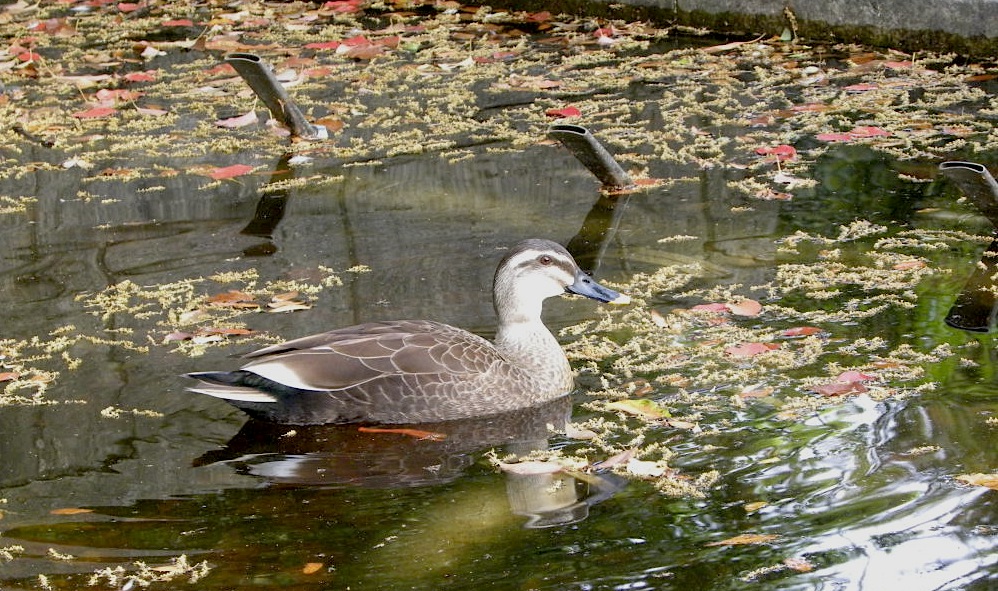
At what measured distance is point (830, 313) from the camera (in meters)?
6.01

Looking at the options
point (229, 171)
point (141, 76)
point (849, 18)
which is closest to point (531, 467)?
point (229, 171)

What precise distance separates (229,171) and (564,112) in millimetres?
2310

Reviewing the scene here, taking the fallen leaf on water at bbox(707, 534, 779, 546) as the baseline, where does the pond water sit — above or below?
above

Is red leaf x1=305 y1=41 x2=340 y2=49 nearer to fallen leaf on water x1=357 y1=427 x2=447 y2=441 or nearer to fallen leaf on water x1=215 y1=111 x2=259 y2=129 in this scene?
fallen leaf on water x1=215 y1=111 x2=259 y2=129

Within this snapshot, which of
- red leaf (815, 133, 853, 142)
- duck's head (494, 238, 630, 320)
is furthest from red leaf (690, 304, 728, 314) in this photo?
red leaf (815, 133, 853, 142)

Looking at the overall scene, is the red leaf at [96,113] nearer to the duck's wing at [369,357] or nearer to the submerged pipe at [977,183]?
the duck's wing at [369,357]

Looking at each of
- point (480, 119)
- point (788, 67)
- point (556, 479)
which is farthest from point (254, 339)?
point (788, 67)

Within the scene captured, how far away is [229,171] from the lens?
341 inches

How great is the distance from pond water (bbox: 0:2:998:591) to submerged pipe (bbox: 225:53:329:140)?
0.73 ft

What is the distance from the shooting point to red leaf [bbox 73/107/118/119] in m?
10.1

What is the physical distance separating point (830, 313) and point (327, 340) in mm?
2183

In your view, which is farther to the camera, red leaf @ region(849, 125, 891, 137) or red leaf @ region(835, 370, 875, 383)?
red leaf @ region(849, 125, 891, 137)

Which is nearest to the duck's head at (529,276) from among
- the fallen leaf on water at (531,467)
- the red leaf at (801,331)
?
the red leaf at (801,331)

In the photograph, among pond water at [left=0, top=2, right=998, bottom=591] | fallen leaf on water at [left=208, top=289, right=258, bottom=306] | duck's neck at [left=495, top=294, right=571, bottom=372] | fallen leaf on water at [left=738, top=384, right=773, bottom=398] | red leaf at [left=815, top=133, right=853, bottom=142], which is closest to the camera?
pond water at [left=0, top=2, right=998, bottom=591]
